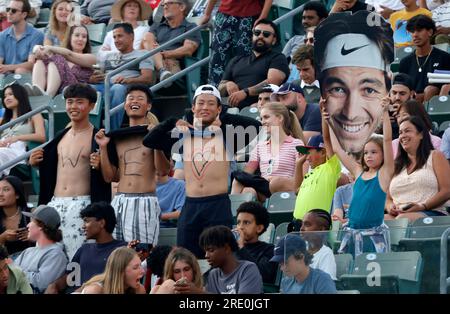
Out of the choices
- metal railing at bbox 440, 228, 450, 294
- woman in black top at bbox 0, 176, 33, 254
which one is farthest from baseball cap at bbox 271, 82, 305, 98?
metal railing at bbox 440, 228, 450, 294

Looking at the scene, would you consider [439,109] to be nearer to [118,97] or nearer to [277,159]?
[277,159]

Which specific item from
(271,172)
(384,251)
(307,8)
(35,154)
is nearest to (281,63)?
(307,8)

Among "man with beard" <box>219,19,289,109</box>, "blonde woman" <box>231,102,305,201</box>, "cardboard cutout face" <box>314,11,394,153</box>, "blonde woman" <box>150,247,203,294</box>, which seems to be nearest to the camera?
"blonde woman" <box>150,247,203,294</box>

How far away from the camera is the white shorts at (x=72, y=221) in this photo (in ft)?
41.1

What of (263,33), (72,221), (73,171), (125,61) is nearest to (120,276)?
(72,221)

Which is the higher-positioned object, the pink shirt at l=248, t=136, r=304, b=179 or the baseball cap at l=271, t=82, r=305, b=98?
the baseball cap at l=271, t=82, r=305, b=98

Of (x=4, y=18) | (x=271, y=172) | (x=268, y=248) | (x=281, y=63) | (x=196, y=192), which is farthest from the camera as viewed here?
(x=4, y=18)

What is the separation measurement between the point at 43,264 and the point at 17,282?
2.72ft

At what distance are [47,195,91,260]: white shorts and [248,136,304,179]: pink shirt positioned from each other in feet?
4.76

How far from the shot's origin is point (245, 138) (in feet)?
42.3

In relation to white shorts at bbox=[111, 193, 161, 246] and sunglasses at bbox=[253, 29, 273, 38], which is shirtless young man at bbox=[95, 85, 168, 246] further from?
sunglasses at bbox=[253, 29, 273, 38]

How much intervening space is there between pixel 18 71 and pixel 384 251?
23.9 ft

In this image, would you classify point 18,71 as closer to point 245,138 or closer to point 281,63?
point 281,63

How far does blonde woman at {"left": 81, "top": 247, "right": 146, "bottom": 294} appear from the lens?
1044cm
